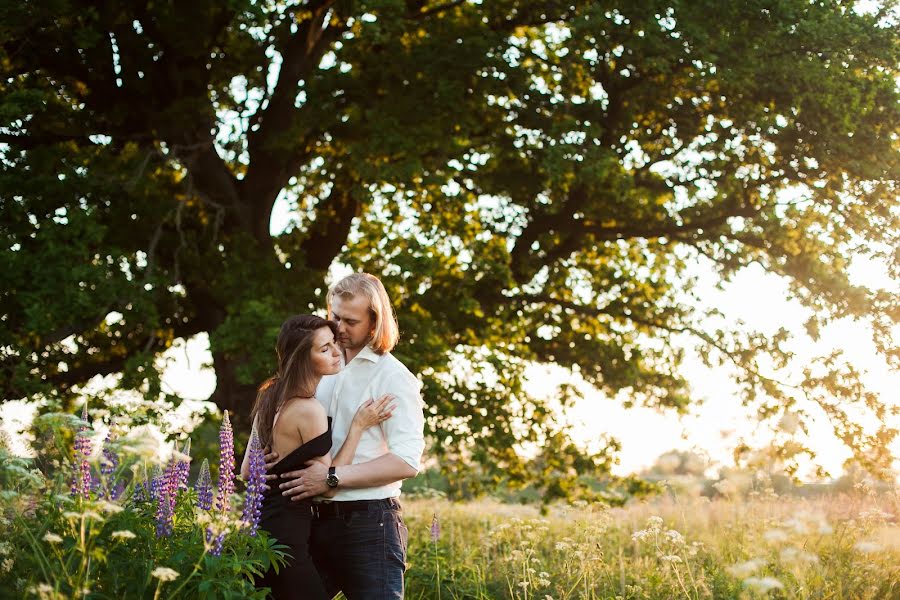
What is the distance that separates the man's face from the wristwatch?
2.26 ft

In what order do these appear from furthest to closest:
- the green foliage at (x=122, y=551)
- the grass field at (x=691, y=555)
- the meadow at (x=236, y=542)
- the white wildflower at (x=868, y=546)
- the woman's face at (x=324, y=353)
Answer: the grass field at (x=691, y=555)
the white wildflower at (x=868, y=546)
the woman's face at (x=324, y=353)
the meadow at (x=236, y=542)
the green foliage at (x=122, y=551)

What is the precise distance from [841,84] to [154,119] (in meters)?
8.72

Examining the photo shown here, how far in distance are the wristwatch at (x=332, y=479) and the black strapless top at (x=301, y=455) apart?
0.12 m

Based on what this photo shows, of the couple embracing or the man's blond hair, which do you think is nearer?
the couple embracing

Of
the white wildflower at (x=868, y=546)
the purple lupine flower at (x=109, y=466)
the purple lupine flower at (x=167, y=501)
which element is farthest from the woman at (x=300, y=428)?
the white wildflower at (x=868, y=546)

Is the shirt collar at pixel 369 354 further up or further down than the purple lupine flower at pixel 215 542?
further up

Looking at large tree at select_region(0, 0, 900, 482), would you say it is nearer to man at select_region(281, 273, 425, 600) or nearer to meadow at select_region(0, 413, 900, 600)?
meadow at select_region(0, 413, 900, 600)

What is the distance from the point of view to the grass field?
20.7 ft

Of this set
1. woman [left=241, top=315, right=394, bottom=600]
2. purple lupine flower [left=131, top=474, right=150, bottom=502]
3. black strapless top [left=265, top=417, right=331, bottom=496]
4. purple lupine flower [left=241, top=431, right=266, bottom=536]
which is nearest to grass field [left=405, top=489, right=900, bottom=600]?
woman [left=241, top=315, right=394, bottom=600]

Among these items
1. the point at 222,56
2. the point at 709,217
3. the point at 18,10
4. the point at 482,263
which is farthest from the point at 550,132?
the point at 18,10

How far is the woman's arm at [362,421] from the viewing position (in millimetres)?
4469

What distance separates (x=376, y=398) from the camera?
4.61 m

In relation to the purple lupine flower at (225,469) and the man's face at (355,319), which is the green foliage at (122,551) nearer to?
the purple lupine flower at (225,469)

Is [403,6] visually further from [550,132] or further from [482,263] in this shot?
[482,263]
